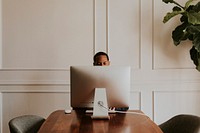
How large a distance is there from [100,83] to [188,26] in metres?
1.67

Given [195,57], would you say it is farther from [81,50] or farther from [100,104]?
[100,104]

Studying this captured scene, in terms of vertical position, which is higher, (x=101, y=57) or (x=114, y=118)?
(x=101, y=57)

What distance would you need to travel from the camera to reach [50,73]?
3754 millimetres

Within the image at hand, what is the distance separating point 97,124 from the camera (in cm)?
221

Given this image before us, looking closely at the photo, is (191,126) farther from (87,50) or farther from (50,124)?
(87,50)

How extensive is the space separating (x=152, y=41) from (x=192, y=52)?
21.6 inches

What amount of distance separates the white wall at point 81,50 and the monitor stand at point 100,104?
1.46m

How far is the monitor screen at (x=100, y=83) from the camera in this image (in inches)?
92.7

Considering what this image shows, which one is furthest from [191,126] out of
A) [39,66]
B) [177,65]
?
[39,66]

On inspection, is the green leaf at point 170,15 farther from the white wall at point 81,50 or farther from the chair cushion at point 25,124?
the chair cushion at point 25,124

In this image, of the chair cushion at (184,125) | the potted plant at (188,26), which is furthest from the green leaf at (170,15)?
the chair cushion at (184,125)

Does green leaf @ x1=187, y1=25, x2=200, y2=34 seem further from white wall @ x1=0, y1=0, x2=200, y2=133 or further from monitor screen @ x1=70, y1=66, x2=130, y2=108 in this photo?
monitor screen @ x1=70, y1=66, x2=130, y2=108

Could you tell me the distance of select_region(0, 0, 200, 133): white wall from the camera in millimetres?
3752

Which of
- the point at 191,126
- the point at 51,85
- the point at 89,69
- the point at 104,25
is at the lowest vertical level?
the point at 191,126
